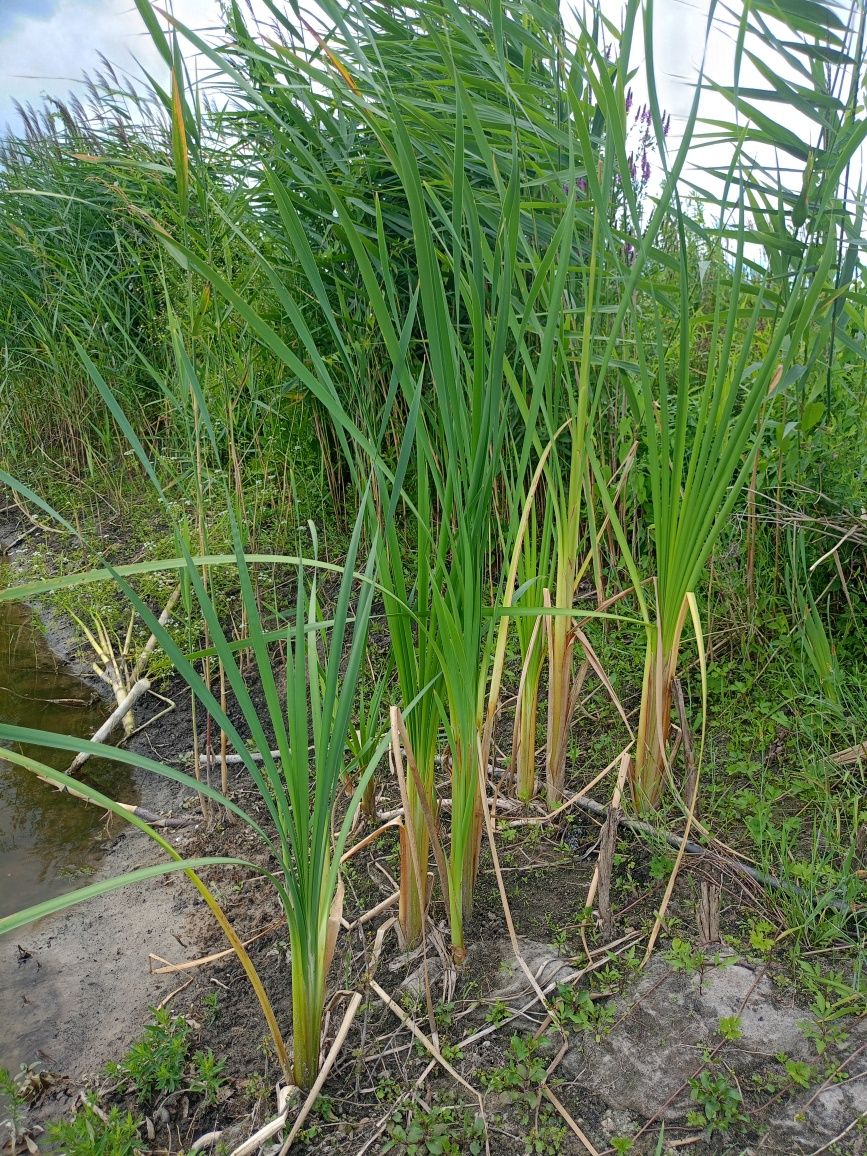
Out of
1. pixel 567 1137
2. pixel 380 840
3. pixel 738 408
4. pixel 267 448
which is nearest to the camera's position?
pixel 567 1137

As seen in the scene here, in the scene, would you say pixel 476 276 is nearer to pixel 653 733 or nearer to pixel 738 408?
pixel 653 733

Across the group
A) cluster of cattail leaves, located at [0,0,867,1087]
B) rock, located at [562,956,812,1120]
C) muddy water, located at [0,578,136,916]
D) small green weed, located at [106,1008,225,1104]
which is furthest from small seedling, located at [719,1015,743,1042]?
muddy water, located at [0,578,136,916]

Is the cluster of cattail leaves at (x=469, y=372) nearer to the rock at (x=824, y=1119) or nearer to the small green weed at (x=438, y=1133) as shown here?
the small green weed at (x=438, y=1133)

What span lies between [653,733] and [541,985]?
458 mm

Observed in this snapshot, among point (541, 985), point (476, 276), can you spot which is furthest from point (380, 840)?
point (476, 276)

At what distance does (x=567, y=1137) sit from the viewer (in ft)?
3.23

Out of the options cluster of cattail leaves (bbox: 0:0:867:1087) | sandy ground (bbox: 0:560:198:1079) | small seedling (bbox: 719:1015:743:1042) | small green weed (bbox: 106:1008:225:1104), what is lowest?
sandy ground (bbox: 0:560:198:1079)

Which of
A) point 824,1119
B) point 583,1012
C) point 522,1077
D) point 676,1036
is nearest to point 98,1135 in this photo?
point 522,1077

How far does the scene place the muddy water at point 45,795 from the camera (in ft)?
5.97

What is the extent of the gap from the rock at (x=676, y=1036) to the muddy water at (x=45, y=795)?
1.25 m

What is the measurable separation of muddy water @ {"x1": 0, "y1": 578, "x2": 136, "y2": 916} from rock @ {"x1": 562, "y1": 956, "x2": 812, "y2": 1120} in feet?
4.11

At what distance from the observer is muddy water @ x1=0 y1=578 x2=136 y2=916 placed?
5.97 feet

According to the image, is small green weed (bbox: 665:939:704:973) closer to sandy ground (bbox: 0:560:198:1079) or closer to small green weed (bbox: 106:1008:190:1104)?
small green weed (bbox: 106:1008:190:1104)

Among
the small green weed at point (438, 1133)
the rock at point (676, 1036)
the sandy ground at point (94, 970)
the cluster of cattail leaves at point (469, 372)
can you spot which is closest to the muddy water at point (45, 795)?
the sandy ground at point (94, 970)
